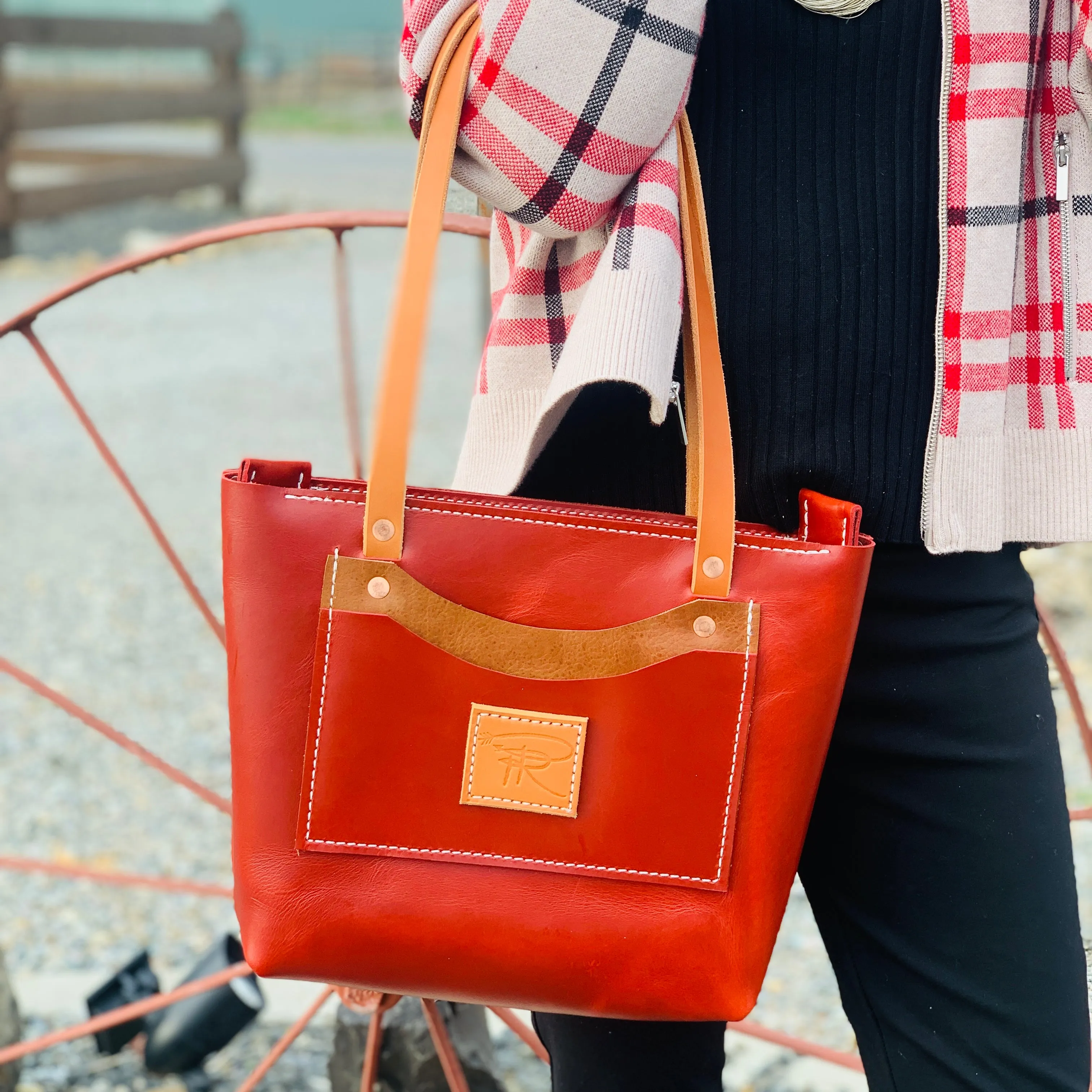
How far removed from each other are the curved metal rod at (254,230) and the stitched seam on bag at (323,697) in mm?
541

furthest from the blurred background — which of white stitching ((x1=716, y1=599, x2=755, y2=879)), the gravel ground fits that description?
white stitching ((x1=716, y1=599, x2=755, y2=879))

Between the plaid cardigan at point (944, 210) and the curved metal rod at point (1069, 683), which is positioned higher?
the plaid cardigan at point (944, 210)

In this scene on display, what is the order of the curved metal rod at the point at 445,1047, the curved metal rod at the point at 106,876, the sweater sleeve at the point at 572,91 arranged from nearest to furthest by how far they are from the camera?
the sweater sleeve at the point at 572,91 < the curved metal rod at the point at 445,1047 < the curved metal rod at the point at 106,876

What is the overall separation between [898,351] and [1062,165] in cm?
15

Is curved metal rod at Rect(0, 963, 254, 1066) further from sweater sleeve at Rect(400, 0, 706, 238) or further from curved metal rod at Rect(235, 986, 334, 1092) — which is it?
sweater sleeve at Rect(400, 0, 706, 238)

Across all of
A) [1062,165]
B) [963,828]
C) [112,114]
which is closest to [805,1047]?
[963,828]

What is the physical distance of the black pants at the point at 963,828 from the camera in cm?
84

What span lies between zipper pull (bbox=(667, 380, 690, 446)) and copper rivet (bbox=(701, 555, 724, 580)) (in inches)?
3.8

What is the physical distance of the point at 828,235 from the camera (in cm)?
83

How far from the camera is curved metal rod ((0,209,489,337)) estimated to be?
4.13 ft

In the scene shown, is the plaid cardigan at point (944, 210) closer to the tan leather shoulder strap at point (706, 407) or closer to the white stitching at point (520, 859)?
the tan leather shoulder strap at point (706, 407)

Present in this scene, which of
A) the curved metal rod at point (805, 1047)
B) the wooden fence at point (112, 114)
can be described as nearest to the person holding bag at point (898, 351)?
the curved metal rod at point (805, 1047)

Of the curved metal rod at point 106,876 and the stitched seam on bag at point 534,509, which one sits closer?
the stitched seam on bag at point 534,509

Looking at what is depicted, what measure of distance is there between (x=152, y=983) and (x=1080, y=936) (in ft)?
4.14
